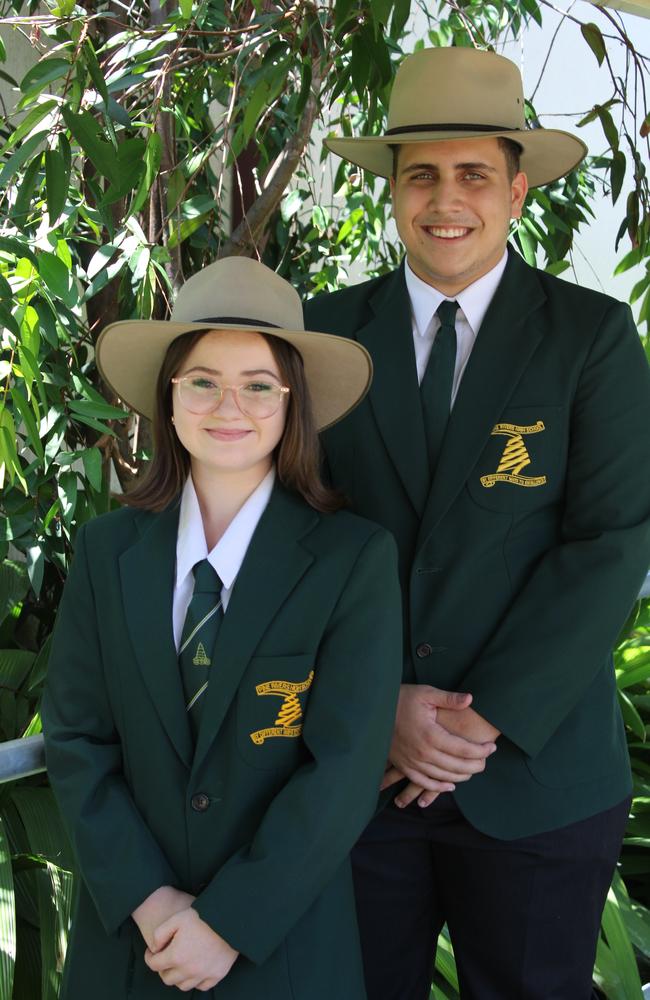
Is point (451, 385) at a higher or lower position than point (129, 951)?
higher

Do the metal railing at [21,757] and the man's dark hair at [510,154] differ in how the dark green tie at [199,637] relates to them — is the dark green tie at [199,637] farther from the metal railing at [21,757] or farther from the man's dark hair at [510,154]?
the man's dark hair at [510,154]

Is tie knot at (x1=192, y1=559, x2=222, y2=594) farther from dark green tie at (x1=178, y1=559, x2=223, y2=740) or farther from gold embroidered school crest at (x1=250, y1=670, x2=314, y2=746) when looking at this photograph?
gold embroidered school crest at (x1=250, y1=670, x2=314, y2=746)

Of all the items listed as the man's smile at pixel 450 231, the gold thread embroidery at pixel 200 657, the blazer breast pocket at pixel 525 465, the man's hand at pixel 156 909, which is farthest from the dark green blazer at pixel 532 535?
the man's hand at pixel 156 909

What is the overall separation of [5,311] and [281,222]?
6.95 feet

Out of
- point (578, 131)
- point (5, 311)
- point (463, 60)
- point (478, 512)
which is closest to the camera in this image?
point (5, 311)

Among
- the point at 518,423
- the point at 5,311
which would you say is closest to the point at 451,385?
the point at 518,423

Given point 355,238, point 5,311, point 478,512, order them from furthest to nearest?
1. point 355,238
2. point 478,512
3. point 5,311

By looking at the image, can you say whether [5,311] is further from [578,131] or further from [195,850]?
[578,131]

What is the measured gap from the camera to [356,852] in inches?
72.4

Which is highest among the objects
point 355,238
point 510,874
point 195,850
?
point 355,238

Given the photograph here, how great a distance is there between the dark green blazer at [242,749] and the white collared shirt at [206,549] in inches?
0.7

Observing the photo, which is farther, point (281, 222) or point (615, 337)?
point (281, 222)

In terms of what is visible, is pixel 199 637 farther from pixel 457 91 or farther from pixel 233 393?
pixel 457 91

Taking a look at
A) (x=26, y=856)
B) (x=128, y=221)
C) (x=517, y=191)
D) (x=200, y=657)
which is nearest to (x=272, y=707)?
(x=200, y=657)
